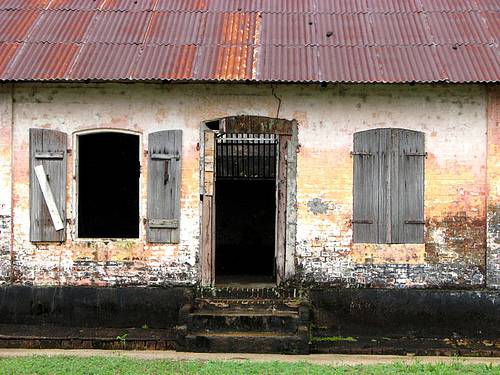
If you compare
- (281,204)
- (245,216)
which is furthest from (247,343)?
(245,216)

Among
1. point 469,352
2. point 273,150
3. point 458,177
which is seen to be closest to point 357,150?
point 458,177

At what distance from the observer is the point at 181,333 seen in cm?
1015

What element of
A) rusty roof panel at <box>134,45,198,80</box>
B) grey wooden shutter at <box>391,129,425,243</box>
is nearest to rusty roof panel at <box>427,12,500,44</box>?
grey wooden shutter at <box>391,129,425,243</box>

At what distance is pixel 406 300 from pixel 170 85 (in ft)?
15.9

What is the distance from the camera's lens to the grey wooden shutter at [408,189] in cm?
1104

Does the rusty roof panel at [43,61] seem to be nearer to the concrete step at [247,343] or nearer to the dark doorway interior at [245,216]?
the concrete step at [247,343]

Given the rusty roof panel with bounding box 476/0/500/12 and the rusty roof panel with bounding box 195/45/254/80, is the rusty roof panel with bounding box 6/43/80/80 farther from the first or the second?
the rusty roof panel with bounding box 476/0/500/12

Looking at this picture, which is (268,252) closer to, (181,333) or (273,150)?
(273,150)

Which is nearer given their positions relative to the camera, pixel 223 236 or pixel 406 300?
pixel 406 300

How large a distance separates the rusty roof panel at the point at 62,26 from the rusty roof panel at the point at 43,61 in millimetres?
211

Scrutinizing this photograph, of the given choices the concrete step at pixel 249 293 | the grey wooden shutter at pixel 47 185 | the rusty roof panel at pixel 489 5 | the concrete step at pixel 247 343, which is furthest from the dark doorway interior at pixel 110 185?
the rusty roof panel at pixel 489 5

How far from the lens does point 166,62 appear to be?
35.8 feet

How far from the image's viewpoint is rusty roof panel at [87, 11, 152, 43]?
11531 millimetres

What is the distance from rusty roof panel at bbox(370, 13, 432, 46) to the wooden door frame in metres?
2.10
